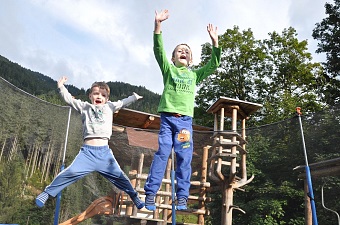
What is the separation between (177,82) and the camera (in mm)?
2697

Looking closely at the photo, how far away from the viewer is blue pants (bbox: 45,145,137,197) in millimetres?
2393

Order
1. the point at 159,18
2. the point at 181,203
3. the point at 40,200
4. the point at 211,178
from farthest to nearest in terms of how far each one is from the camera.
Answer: the point at 211,178, the point at 159,18, the point at 181,203, the point at 40,200

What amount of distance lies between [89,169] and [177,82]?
33.7 inches

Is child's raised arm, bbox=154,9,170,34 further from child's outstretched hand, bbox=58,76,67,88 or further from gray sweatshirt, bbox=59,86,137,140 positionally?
child's outstretched hand, bbox=58,76,67,88

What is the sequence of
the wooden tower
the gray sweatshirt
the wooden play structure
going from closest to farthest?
the gray sweatshirt → the wooden play structure → the wooden tower

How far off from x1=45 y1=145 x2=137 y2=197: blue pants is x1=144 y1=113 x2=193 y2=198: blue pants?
21 centimetres

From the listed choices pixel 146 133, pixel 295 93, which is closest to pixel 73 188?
pixel 146 133

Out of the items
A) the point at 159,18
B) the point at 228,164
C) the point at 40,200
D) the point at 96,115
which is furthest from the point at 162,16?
the point at 228,164

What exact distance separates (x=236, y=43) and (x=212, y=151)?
11.8m

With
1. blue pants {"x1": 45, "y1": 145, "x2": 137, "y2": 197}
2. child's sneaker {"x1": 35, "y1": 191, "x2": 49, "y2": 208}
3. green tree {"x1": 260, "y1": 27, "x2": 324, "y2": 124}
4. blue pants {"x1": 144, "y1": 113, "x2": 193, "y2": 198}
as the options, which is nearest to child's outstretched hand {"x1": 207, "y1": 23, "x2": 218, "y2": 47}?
blue pants {"x1": 144, "y1": 113, "x2": 193, "y2": 198}

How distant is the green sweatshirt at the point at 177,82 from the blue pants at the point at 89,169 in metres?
0.49

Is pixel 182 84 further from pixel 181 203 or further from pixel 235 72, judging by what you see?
pixel 235 72

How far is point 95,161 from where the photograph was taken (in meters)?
2.48

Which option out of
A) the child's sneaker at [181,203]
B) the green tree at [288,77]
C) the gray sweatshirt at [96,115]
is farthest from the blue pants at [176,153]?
the green tree at [288,77]
